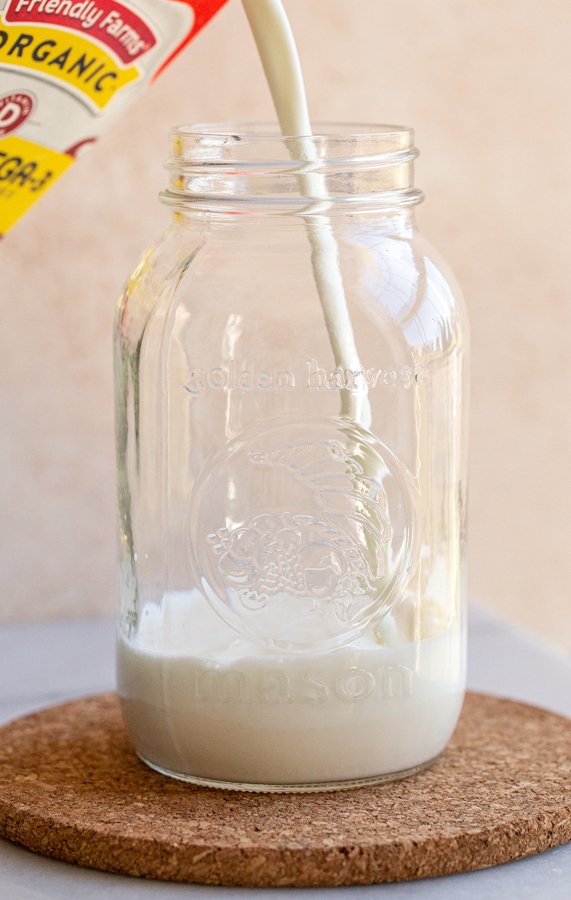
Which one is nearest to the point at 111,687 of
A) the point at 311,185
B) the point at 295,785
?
the point at 295,785

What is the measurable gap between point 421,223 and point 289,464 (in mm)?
458

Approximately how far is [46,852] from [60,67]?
0.39m

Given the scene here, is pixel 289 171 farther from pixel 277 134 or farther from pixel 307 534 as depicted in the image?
pixel 307 534

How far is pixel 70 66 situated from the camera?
2.25ft

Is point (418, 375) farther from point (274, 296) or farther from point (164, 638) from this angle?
point (164, 638)

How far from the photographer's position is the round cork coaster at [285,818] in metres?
0.59

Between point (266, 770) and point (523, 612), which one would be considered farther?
point (523, 612)

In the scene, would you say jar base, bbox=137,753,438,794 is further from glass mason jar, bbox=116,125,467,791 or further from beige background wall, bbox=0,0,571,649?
beige background wall, bbox=0,0,571,649

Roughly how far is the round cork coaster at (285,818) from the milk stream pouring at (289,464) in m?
0.02

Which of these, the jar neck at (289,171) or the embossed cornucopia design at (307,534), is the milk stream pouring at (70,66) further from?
Result: the embossed cornucopia design at (307,534)

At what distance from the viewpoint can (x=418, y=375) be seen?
0.69 metres

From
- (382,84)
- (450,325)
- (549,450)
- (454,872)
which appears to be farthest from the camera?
(549,450)

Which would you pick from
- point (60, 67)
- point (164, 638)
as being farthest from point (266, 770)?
point (60, 67)

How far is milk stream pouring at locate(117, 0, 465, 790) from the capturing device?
66 centimetres
